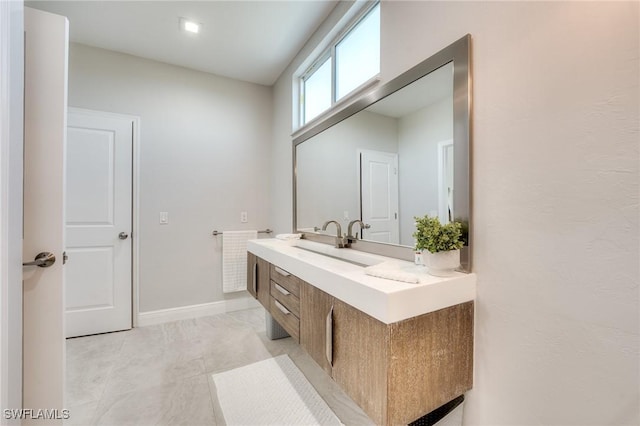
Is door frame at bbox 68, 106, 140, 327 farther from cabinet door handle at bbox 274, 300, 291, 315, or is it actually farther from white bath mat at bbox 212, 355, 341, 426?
cabinet door handle at bbox 274, 300, 291, 315

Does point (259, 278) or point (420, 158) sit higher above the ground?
point (420, 158)

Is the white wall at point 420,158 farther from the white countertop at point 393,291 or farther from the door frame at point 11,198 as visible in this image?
the door frame at point 11,198

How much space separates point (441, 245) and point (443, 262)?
69 millimetres

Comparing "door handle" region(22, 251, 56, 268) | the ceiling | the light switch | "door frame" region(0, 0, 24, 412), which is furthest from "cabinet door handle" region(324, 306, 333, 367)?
the light switch

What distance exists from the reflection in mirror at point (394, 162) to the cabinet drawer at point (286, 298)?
0.58m

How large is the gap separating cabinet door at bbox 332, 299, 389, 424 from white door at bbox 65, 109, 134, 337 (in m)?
2.45

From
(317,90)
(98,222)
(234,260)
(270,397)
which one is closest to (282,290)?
(270,397)

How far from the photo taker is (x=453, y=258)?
1043mm

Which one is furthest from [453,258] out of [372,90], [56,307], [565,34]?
[56,307]

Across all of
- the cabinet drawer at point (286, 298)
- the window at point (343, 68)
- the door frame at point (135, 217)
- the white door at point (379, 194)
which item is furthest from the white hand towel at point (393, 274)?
the door frame at point (135, 217)

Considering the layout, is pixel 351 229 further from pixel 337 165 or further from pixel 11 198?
pixel 11 198

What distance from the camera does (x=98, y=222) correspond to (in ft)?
8.21

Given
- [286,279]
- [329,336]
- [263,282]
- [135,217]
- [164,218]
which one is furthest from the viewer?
[164,218]

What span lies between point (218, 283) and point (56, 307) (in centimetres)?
184
